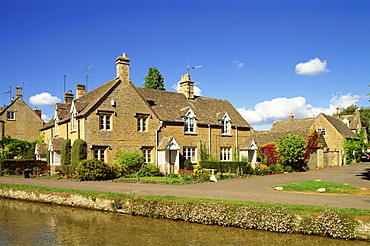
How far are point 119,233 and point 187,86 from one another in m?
25.5

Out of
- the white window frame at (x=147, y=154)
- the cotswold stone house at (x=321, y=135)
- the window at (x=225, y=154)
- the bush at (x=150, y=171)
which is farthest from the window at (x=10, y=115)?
the cotswold stone house at (x=321, y=135)

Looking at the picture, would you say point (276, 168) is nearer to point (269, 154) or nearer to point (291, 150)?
point (291, 150)

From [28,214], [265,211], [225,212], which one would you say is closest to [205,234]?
[225,212]

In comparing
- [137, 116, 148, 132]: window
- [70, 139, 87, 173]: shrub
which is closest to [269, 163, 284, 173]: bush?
[137, 116, 148, 132]: window

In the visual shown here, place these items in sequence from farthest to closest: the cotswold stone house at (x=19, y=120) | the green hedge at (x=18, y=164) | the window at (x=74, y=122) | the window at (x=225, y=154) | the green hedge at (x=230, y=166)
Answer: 1. the cotswold stone house at (x=19, y=120)
2. the window at (x=225, y=154)
3. the green hedge at (x=18, y=164)
4. the green hedge at (x=230, y=166)
5. the window at (x=74, y=122)

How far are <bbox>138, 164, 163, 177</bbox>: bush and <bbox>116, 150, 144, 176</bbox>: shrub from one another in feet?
2.07

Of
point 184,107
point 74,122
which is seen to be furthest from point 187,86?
point 74,122

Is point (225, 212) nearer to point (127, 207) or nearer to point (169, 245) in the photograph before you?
point (169, 245)

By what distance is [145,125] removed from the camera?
29703mm

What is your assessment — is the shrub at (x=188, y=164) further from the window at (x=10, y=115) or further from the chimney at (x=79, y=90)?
the window at (x=10, y=115)

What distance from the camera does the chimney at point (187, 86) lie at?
3559cm

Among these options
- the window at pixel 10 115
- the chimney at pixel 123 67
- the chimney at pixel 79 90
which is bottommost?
the window at pixel 10 115

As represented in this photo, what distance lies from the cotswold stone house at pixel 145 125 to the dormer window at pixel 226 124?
7 centimetres

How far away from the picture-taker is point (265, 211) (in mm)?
11562
